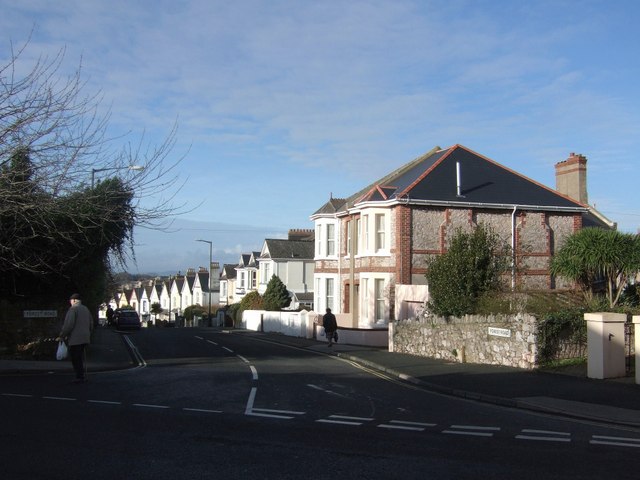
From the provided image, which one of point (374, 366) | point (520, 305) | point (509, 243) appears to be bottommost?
point (374, 366)

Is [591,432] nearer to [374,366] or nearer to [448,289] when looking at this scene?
[374,366]

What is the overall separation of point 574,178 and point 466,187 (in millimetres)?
8882

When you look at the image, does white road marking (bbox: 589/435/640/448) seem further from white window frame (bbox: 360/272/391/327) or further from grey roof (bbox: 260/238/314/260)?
grey roof (bbox: 260/238/314/260)

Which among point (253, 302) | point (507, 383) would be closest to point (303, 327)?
point (253, 302)

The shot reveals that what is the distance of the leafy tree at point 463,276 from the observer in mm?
22031

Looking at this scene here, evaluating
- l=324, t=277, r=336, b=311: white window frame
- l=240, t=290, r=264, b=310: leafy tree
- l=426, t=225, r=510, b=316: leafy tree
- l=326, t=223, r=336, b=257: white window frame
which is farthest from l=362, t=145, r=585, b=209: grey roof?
l=240, t=290, r=264, b=310: leafy tree

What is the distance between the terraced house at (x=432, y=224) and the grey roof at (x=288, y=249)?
21.4 meters

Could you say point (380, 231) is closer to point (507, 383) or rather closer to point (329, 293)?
point (329, 293)

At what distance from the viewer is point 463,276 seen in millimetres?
22172

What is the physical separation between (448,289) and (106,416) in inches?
559

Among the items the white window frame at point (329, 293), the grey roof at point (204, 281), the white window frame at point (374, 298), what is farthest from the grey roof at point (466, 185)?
the grey roof at point (204, 281)

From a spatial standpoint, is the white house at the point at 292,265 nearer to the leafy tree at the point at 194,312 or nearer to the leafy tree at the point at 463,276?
the leafy tree at the point at 194,312

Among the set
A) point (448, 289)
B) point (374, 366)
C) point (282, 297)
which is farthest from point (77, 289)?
point (282, 297)

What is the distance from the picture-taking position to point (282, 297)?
51.0 m
